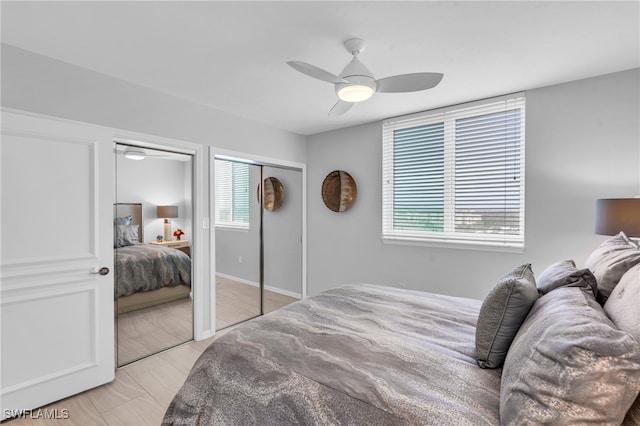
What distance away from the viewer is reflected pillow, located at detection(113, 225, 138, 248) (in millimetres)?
2672

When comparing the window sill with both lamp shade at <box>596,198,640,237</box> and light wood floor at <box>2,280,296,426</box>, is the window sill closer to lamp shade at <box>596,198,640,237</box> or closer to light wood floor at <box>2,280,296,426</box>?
lamp shade at <box>596,198,640,237</box>

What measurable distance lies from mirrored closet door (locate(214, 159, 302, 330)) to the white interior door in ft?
3.92

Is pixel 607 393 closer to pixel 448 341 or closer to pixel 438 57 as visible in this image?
pixel 448 341

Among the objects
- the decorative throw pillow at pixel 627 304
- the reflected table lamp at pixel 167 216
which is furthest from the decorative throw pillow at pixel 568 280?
the reflected table lamp at pixel 167 216

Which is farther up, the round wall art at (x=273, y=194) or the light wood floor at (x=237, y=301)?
the round wall art at (x=273, y=194)

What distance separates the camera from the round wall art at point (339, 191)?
4.19 m

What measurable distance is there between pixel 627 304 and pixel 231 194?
3.42m

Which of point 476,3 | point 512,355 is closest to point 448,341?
point 512,355

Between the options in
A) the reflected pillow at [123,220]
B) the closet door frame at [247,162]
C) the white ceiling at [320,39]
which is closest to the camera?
the white ceiling at [320,39]

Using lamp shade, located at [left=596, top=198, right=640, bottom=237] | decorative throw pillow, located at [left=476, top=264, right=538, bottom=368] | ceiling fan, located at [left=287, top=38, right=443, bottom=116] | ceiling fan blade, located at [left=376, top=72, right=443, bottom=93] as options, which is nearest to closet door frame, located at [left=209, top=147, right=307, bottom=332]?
ceiling fan, located at [left=287, top=38, right=443, bottom=116]

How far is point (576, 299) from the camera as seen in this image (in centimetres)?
122

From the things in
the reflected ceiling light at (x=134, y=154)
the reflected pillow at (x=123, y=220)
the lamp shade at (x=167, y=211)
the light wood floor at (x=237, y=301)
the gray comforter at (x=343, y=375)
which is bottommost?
the light wood floor at (x=237, y=301)

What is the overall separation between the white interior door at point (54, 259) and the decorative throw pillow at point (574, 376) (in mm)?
2790

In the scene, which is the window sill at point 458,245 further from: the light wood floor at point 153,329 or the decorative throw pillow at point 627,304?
the light wood floor at point 153,329
